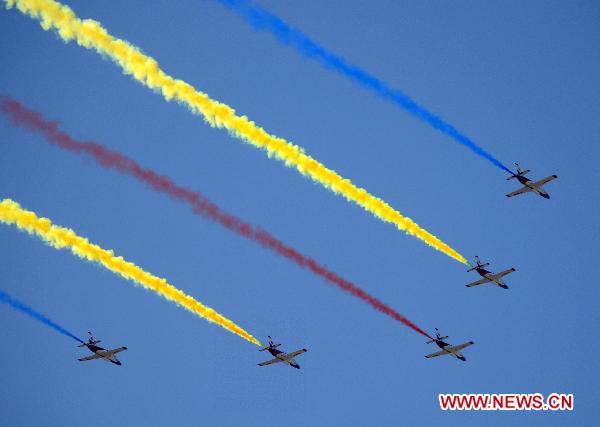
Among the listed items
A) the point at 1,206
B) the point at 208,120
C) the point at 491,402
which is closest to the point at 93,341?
the point at 1,206

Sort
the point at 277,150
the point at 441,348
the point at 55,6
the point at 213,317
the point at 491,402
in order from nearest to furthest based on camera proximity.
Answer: the point at 55,6, the point at 277,150, the point at 213,317, the point at 441,348, the point at 491,402

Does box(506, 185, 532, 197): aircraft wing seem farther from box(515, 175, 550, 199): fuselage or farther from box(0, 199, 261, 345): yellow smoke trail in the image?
box(0, 199, 261, 345): yellow smoke trail

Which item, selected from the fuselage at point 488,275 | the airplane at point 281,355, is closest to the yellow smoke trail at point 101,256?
the airplane at point 281,355

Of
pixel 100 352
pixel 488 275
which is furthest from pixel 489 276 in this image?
pixel 100 352

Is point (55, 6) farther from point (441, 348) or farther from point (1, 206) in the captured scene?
point (441, 348)

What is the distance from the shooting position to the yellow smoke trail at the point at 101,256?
162 ft

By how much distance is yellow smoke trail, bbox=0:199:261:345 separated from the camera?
49.4 m

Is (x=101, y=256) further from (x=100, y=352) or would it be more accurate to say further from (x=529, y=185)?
(x=529, y=185)

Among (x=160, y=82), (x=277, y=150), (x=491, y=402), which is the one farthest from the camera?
(x=491, y=402)

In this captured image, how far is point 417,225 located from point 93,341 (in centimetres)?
1884

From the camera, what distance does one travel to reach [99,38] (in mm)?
45938

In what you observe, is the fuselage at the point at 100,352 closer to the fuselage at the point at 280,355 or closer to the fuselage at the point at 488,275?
the fuselage at the point at 280,355

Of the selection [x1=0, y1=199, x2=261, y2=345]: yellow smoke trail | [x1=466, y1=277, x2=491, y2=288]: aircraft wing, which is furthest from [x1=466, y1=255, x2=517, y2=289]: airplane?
[x1=0, y1=199, x2=261, y2=345]: yellow smoke trail

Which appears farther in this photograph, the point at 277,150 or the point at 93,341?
the point at 93,341
